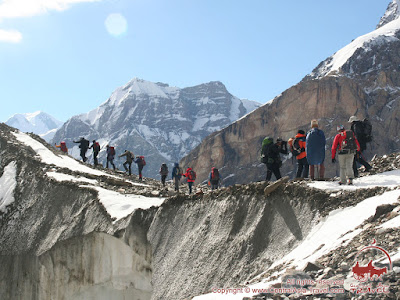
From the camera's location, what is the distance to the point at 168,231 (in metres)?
16.7

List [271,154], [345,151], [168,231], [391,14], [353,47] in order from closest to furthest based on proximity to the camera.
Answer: [345,151] < [271,154] < [168,231] < [353,47] < [391,14]

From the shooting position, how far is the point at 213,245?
14352 mm

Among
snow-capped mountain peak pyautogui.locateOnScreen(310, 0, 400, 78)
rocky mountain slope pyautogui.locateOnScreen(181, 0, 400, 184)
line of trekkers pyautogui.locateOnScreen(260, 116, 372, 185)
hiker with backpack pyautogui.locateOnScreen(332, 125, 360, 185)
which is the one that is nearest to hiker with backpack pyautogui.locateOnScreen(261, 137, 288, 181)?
line of trekkers pyautogui.locateOnScreen(260, 116, 372, 185)

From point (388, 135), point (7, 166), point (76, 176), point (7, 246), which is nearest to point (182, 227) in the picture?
point (76, 176)

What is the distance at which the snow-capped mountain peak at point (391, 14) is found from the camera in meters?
148

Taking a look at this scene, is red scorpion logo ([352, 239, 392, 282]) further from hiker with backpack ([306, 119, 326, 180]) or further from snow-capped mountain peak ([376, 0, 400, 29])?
snow-capped mountain peak ([376, 0, 400, 29])

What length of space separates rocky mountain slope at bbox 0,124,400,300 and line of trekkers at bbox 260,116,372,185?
2.01 ft

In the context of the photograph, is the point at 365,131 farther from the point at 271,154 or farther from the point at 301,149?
the point at 271,154

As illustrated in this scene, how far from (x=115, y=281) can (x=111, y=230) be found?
192 centimetres

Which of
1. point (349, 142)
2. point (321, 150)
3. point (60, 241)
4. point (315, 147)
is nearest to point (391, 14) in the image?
point (60, 241)

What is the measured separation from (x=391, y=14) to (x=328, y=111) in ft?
243

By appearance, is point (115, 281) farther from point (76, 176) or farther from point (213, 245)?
point (76, 176)

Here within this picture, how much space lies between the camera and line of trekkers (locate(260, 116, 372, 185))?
12664 mm

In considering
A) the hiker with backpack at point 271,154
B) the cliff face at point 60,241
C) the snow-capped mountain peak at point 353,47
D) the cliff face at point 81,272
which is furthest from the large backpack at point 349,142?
the snow-capped mountain peak at point 353,47
